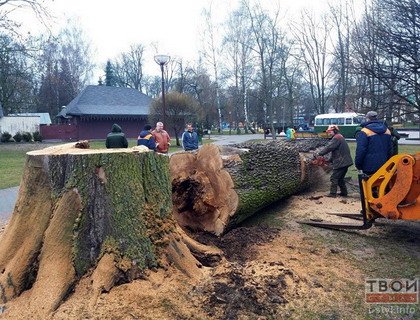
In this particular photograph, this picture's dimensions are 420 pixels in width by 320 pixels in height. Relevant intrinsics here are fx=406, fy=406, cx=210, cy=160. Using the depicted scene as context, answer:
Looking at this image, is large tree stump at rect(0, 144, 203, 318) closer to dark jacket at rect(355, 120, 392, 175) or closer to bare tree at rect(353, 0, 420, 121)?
dark jacket at rect(355, 120, 392, 175)

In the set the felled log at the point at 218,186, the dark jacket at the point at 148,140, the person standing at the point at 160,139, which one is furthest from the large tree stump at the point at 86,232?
the person standing at the point at 160,139

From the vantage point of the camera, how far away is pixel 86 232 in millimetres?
3322

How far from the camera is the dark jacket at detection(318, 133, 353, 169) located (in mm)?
7254

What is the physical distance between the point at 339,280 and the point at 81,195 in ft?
8.08

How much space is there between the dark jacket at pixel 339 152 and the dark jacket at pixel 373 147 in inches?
78.6

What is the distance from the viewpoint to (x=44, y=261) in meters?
3.35

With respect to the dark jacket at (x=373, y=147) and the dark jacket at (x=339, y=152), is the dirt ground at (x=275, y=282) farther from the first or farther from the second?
the dark jacket at (x=339, y=152)

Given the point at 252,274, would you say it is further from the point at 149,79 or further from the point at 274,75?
the point at 149,79

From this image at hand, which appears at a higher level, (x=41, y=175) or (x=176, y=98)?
(x=176, y=98)

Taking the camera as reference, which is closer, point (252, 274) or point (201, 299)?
point (201, 299)

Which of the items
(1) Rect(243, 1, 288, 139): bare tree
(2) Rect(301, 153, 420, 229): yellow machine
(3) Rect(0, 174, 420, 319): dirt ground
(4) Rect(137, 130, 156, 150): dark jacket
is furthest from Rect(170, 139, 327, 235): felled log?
(1) Rect(243, 1, 288, 139): bare tree

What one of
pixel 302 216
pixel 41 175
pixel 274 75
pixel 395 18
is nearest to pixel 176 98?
pixel 274 75

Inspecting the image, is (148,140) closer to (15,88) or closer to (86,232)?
(86,232)

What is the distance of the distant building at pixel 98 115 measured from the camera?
119 feet
